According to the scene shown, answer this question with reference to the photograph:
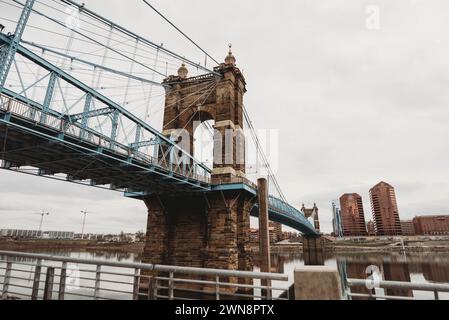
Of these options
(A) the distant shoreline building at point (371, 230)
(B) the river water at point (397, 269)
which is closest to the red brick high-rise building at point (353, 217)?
(A) the distant shoreline building at point (371, 230)

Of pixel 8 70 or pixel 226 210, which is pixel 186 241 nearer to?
pixel 226 210

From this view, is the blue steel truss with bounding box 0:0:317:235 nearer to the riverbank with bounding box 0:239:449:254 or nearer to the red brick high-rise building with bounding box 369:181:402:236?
the riverbank with bounding box 0:239:449:254

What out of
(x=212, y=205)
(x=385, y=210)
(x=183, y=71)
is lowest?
(x=212, y=205)

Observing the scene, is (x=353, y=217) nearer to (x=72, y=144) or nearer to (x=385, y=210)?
(x=385, y=210)

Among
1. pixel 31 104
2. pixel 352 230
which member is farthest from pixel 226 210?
pixel 352 230

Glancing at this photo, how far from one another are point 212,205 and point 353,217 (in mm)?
144454

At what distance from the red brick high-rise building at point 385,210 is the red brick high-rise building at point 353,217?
783 cm

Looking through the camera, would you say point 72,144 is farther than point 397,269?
No

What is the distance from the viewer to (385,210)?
135250mm

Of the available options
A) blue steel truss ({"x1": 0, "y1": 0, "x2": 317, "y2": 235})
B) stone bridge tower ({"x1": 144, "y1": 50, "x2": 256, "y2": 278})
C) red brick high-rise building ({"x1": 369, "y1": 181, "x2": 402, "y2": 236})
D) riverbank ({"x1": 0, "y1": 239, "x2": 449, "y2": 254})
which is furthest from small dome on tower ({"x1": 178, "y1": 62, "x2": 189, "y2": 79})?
red brick high-rise building ({"x1": 369, "y1": 181, "x2": 402, "y2": 236})

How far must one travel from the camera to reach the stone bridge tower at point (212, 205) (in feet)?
74.0

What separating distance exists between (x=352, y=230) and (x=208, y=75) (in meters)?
145

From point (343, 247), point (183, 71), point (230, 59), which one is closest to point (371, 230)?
point (343, 247)

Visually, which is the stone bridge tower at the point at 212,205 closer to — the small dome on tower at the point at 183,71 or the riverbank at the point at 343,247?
the small dome on tower at the point at 183,71
